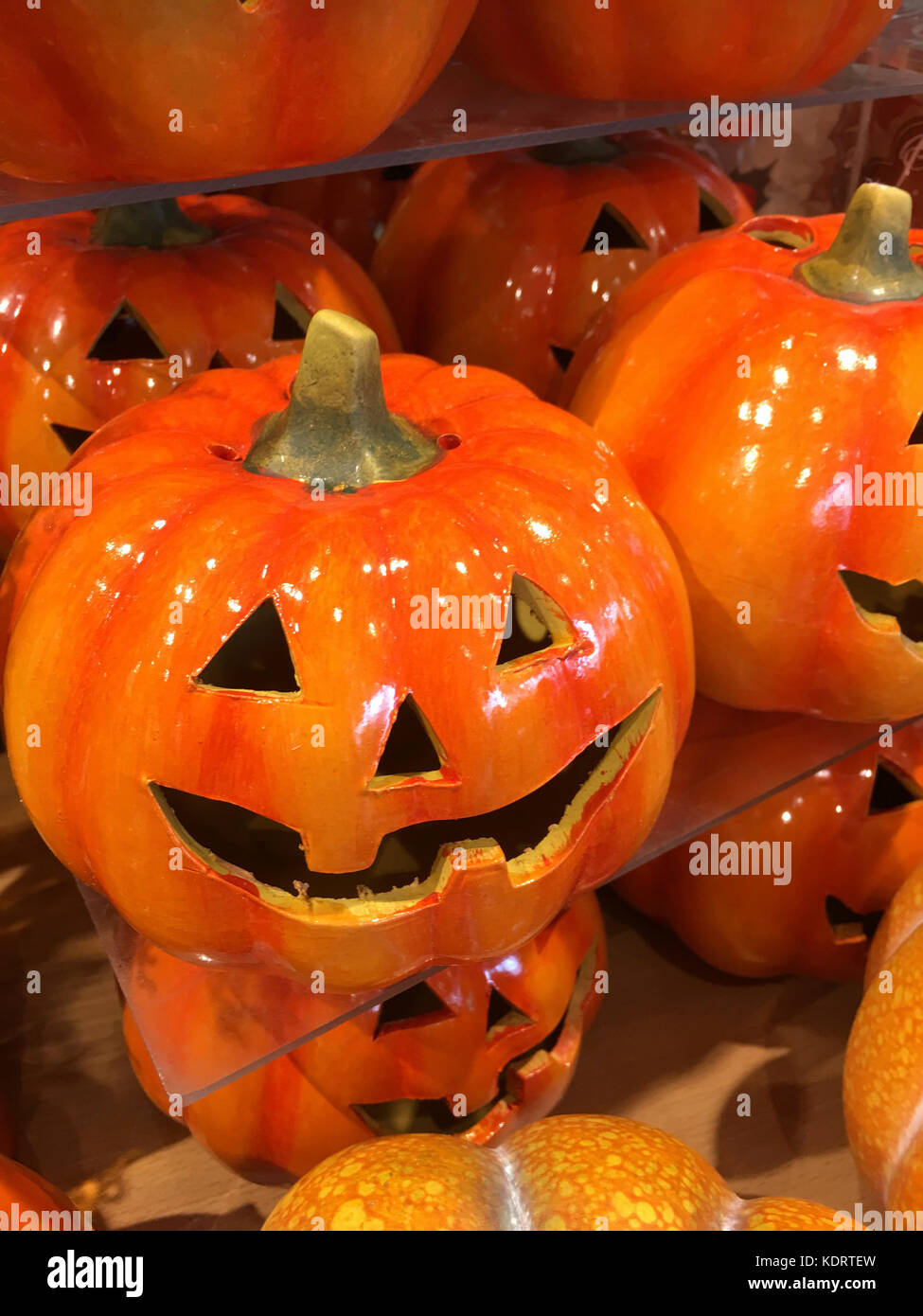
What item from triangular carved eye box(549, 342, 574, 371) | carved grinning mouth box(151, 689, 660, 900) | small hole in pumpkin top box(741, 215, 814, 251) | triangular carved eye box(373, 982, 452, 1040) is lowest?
triangular carved eye box(373, 982, 452, 1040)

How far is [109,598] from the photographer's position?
2.41 feet

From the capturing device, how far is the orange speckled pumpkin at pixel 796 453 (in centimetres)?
88

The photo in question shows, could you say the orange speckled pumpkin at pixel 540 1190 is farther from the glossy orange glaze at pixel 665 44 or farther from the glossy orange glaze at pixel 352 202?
the glossy orange glaze at pixel 352 202

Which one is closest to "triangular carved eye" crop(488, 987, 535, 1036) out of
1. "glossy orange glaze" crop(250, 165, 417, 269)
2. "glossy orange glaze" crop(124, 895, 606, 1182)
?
"glossy orange glaze" crop(124, 895, 606, 1182)

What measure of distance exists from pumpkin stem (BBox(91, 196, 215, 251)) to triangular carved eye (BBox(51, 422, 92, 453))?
193mm

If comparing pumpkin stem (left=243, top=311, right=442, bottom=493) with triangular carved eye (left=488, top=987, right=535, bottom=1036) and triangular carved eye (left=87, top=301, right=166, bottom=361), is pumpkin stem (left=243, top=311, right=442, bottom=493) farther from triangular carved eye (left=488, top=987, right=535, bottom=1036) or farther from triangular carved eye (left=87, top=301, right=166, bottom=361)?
triangular carved eye (left=488, top=987, right=535, bottom=1036)

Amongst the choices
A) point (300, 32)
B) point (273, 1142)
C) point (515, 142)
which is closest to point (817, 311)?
point (515, 142)

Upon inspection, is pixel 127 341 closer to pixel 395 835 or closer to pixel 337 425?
pixel 337 425

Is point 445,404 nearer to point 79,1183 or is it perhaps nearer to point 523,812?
point 523,812

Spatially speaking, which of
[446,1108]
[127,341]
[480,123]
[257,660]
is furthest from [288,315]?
[446,1108]

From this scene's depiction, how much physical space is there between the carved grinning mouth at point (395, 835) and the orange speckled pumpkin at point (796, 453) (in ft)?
0.61

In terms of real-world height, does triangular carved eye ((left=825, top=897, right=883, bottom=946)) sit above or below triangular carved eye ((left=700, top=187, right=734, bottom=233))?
below

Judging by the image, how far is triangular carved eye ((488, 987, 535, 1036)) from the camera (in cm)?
102

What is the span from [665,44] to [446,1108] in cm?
97
